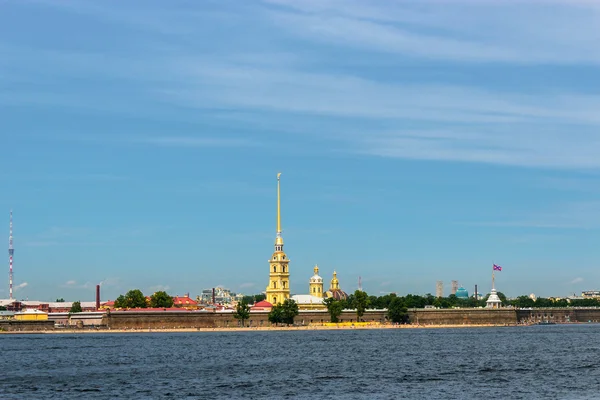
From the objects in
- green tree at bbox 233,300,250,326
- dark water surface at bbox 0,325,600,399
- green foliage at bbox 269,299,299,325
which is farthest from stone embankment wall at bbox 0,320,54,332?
dark water surface at bbox 0,325,600,399

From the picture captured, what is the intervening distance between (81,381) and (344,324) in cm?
13514

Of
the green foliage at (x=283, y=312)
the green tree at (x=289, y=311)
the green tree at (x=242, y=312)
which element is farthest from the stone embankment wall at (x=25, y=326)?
the green tree at (x=289, y=311)

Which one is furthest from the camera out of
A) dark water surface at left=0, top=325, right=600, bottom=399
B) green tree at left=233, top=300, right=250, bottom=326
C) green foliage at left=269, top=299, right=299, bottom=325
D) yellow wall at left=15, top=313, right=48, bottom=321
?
green foliage at left=269, top=299, right=299, bottom=325

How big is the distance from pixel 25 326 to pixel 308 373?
5178 inches

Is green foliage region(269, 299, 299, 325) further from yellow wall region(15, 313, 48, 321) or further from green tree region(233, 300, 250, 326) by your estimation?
yellow wall region(15, 313, 48, 321)

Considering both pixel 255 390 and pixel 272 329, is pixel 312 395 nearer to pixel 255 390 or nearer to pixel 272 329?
pixel 255 390

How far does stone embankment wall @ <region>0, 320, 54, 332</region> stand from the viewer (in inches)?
7495

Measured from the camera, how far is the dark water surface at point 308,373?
57.4 meters

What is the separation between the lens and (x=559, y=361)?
82.5 m

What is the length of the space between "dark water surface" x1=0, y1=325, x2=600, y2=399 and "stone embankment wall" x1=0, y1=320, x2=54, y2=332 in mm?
88718

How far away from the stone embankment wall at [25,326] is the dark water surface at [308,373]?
88718 mm

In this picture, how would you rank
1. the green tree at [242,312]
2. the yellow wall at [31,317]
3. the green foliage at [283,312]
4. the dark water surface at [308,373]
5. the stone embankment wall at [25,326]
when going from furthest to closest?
the green foliage at [283,312], the green tree at [242,312], the yellow wall at [31,317], the stone embankment wall at [25,326], the dark water surface at [308,373]

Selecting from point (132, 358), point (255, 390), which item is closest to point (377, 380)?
point (255, 390)

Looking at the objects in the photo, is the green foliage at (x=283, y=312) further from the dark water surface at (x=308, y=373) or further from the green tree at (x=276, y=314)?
the dark water surface at (x=308, y=373)
